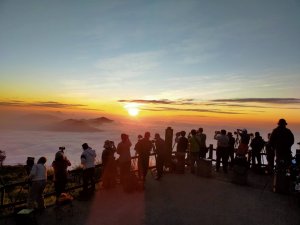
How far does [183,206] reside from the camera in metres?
10.8

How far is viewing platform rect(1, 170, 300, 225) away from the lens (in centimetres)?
955

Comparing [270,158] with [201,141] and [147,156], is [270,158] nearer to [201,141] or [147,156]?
[201,141]

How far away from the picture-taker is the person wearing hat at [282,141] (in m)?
13.3

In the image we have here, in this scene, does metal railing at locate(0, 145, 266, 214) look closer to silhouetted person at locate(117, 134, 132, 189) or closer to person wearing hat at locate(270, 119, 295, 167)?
silhouetted person at locate(117, 134, 132, 189)

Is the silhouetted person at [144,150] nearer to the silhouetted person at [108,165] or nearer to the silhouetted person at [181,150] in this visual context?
the silhouetted person at [108,165]

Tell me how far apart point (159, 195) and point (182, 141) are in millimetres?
5012

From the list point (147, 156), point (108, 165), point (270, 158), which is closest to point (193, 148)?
point (147, 156)

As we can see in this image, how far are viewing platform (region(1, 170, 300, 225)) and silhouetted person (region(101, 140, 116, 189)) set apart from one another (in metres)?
0.41

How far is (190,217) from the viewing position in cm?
980

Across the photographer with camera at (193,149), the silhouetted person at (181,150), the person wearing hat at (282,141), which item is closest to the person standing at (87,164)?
the silhouetted person at (181,150)

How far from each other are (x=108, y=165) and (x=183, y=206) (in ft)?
12.4

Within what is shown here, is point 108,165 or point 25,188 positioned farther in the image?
point 25,188

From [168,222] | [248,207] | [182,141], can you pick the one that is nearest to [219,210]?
[248,207]

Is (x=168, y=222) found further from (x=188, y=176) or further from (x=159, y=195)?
(x=188, y=176)
